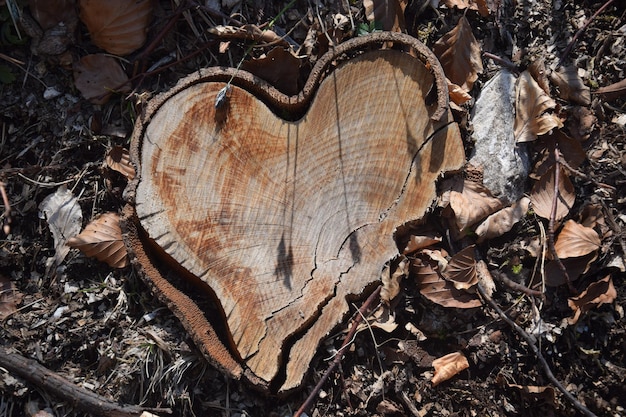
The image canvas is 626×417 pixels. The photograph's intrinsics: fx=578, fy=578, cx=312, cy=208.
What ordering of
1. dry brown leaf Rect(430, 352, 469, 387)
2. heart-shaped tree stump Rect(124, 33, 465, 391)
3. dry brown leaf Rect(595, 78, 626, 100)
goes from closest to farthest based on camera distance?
heart-shaped tree stump Rect(124, 33, 465, 391) < dry brown leaf Rect(430, 352, 469, 387) < dry brown leaf Rect(595, 78, 626, 100)

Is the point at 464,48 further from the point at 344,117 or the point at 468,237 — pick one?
the point at 468,237

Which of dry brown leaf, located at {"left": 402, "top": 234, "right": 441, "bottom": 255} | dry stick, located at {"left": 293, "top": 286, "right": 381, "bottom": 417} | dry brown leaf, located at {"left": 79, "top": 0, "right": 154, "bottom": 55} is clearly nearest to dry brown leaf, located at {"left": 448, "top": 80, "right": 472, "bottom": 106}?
dry brown leaf, located at {"left": 402, "top": 234, "right": 441, "bottom": 255}

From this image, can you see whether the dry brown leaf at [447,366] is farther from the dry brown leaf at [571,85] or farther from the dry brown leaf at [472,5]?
the dry brown leaf at [472,5]

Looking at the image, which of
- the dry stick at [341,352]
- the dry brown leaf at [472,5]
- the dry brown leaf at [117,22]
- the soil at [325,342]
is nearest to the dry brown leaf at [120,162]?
the soil at [325,342]

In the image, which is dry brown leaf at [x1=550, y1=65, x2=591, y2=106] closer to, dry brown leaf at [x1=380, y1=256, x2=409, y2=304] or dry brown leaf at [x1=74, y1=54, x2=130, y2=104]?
dry brown leaf at [x1=380, y1=256, x2=409, y2=304]

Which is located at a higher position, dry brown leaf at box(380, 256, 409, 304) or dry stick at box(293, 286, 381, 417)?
dry brown leaf at box(380, 256, 409, 304)

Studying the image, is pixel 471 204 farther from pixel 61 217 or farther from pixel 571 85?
pixel 61 217

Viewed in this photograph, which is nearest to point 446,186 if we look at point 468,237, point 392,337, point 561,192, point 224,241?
point 468,237
